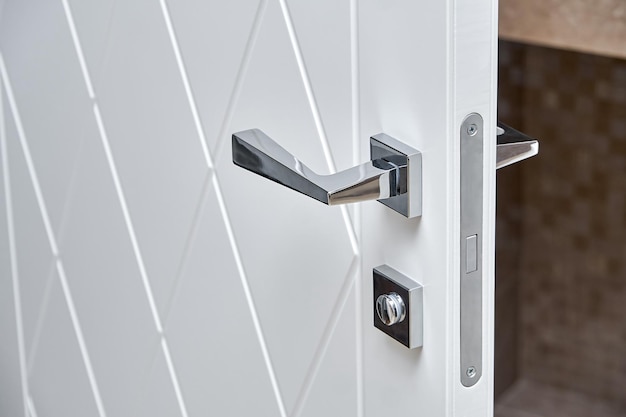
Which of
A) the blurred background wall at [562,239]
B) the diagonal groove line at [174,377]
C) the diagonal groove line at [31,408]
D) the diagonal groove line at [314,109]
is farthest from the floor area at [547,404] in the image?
the diagonal groove line at [314,109]

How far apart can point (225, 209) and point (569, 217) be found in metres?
1.45

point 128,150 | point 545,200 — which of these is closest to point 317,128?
point 128,150

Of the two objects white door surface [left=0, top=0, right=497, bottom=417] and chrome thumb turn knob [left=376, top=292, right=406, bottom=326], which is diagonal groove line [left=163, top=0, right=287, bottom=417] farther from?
chrome thumb turn knob [left=376, top=292, right=406, bottom=326]

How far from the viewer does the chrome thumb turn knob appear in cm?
74

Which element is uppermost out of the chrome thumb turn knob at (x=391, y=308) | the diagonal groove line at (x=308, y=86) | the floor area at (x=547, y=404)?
the diagonal groove line at (x=308, y=86)

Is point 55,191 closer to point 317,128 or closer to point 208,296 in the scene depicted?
Answer: point 208,296

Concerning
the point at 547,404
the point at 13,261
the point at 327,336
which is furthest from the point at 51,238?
Answer: the point at 547,404

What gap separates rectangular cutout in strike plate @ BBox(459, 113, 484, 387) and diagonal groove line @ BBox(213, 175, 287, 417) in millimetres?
219

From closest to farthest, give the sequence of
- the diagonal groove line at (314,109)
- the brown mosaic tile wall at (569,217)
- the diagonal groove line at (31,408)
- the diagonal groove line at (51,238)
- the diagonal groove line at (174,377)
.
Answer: the diagonal groove line at (314,109) < the diagonal groove line at (174,377) < the diagonal groove line at (51,238) < the diagonal groove line at (31,408) < the brown mosaic tile wall at (569,217)

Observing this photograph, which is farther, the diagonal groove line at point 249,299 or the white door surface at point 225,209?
the diagonal groove line at point 249,299

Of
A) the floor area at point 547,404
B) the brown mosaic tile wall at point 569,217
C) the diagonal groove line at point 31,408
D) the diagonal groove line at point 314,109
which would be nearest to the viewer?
the diagonal groove line at point 314,109

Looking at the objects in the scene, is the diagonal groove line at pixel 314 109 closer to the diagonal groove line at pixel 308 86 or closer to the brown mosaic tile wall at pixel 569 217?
the diagonal groove line at pixel 308 86

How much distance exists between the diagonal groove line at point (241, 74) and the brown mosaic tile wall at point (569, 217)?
1.35m

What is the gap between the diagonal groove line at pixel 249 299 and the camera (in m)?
0.89
